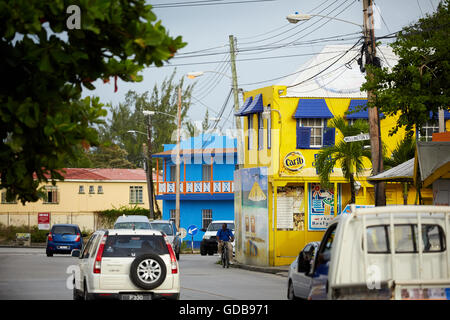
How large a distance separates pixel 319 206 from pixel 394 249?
76.3 feet

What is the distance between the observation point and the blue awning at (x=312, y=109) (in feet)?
110

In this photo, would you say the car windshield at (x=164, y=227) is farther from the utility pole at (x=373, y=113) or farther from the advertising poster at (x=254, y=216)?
the utility pole at (x=373, y=113)

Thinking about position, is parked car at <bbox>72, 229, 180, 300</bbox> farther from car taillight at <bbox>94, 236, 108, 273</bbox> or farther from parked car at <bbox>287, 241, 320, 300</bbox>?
parked car at <bbox>287, 241, 320, 300</bbox>

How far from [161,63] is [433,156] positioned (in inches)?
496

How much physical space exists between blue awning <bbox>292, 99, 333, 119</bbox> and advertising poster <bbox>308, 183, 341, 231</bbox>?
2.83m

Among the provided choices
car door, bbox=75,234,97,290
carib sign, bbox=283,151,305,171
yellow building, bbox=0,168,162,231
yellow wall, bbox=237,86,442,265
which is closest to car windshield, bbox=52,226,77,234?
yellow wall, bbox=237,86,442,265

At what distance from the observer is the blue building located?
63125 millimetres

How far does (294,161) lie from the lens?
110 ft

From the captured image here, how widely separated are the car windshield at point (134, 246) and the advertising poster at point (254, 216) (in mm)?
17239

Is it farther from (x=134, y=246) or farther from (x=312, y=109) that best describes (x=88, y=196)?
(x=134, y=246)
